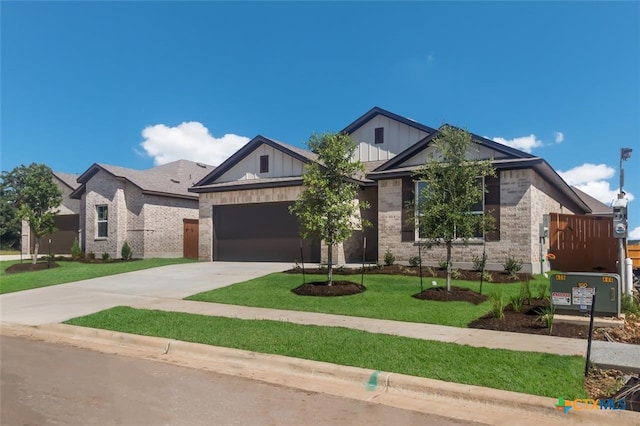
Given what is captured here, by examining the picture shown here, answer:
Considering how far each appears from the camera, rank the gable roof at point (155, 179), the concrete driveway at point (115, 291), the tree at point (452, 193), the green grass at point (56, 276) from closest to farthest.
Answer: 1. the concrete driveway at point (115, 291)
2. the tree at point (452, 193)
3. the green grass at point (56, 276)
4. the gable roof at point (155, 179)

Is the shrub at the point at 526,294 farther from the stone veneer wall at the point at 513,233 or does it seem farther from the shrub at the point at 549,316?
the stone veneer wall at the point at 513,233

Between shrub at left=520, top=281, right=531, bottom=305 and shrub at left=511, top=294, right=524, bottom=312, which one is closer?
shrub at left=511, top=294, right=524, bottom=312

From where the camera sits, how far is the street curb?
520cm

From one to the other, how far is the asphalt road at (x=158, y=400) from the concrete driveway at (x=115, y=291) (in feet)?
15.3

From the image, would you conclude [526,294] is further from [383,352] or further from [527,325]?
[383,352]

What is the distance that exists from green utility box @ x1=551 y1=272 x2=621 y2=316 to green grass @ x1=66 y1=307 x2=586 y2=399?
2933mm

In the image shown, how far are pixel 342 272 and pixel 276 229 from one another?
711 cm

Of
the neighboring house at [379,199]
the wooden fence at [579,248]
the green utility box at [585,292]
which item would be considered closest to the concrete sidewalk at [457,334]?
the green utility box at [585,292]

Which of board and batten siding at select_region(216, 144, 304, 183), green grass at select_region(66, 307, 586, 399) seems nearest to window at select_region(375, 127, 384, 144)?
board and batten siding at select_region(216, 144, 304, 183)

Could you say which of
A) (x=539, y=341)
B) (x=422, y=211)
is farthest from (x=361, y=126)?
(x=539, y=341)

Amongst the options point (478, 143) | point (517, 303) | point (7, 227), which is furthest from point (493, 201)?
point (7, 227)

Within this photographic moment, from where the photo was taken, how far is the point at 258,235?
23281 millimetres

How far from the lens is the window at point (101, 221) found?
27.4m

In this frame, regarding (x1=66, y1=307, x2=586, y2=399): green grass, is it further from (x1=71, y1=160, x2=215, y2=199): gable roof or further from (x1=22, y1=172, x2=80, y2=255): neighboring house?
(x1=22, y1=172, x2=80, y2=255): neighboring house
